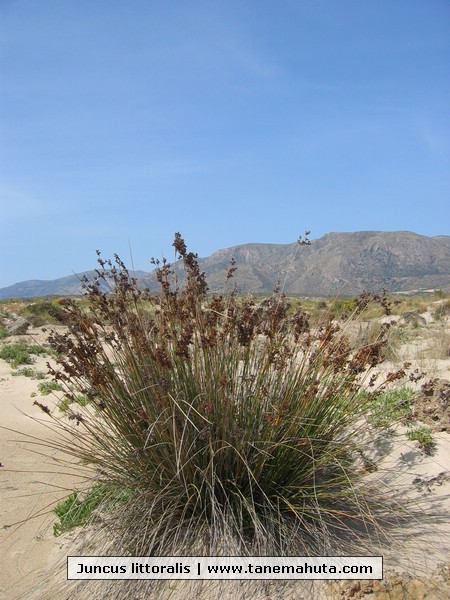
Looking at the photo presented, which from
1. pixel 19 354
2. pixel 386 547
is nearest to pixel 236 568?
pixel 386 547

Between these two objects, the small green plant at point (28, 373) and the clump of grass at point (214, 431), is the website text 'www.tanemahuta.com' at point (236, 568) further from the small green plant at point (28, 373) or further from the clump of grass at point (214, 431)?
the small green plant at point (28, 373)

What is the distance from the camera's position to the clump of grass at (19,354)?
9.96 m

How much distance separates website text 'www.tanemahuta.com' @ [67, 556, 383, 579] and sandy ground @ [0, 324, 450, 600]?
89mm

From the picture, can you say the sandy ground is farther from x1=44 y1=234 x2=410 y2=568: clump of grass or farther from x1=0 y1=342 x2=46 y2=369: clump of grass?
x1=0 y1=342 x2=46 y2=369: clump of grass

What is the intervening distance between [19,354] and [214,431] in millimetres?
8402

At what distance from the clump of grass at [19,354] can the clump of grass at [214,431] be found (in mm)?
6958

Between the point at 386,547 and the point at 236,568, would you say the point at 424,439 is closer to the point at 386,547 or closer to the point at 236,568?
the point at 386,547

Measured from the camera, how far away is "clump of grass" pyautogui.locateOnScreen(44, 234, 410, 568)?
9.29 ft

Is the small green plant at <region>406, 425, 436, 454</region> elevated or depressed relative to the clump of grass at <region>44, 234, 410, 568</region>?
depressed

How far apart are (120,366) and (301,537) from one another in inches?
62.7

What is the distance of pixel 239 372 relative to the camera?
364cm

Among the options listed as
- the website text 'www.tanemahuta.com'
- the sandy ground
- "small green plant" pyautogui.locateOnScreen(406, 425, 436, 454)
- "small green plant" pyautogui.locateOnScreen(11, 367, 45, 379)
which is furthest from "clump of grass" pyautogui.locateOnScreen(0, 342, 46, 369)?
the website text 'www.tanemahuta.com'

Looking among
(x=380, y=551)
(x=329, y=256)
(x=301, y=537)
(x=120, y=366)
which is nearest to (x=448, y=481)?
(x=380, y=551)

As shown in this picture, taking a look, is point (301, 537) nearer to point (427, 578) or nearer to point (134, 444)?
point (427, 578)
